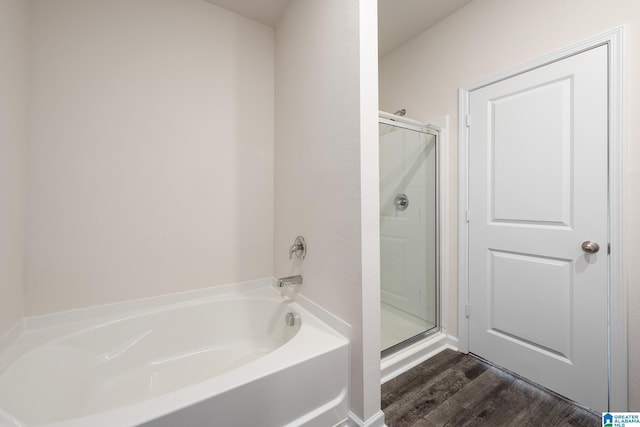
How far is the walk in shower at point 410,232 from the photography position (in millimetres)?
1881

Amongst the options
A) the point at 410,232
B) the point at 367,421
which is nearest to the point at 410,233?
the point at 410,232

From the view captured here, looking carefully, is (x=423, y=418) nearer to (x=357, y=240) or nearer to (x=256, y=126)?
(x=357, y=240)

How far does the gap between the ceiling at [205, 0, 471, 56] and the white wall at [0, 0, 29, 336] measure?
Result: 1.04 m

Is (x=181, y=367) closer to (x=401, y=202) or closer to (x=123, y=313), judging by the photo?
(x=123, y=313)

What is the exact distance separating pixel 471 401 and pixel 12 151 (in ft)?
8.45

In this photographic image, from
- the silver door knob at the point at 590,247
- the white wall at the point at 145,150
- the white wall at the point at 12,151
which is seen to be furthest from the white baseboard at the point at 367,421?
the white wall at the point at 12,151

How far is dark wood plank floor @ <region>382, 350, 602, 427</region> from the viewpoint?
118 centimetres

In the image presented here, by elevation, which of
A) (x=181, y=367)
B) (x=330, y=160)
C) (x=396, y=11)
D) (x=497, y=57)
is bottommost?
(x=181, y=367)

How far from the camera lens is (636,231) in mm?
1122

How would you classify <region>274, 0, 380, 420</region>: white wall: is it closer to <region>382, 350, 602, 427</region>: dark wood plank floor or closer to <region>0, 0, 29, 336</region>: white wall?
<region>382, 350, 602, 427</region>: dark wood plank floor

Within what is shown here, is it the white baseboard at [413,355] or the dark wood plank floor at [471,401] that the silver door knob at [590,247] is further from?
the white baseboard at [413,355]

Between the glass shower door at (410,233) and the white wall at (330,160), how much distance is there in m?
0.72

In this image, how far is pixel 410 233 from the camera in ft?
6.47

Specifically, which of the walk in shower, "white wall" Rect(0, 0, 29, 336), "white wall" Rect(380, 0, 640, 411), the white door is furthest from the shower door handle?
"white wall" Rect(0, 0, 29, 336)
